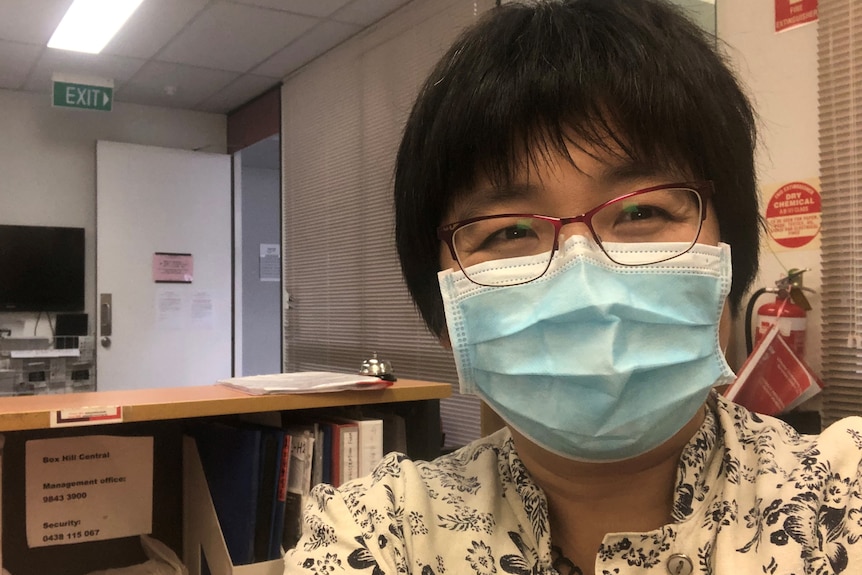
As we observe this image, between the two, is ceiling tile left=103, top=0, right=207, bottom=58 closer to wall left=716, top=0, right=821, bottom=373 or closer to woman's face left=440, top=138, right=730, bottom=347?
wall left=716, top=0, right=821, bottom=373

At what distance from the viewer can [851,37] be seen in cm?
161

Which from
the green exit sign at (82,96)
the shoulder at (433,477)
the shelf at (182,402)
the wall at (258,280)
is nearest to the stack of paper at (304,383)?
the shelf at (182,402)

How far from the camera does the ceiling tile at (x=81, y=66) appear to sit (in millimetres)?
3752

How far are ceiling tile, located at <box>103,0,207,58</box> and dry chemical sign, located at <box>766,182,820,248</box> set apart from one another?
2588mm

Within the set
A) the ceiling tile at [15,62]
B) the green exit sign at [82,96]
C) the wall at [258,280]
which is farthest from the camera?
the wall at [258,280]

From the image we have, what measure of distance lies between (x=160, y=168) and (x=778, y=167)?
388cm

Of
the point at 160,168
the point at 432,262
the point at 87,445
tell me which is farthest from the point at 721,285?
the point at 160,168

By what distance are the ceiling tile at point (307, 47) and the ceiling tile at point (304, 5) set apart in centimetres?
14

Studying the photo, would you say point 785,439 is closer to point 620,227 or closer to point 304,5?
point 620,227

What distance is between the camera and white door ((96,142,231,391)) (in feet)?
14.3

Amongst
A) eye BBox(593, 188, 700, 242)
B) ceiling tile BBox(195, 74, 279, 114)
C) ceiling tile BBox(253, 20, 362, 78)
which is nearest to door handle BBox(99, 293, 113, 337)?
ceiling tile BBox(195, 74, 279, 114)

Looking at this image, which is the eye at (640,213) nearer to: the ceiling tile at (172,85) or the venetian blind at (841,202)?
the venetian blind at (841,202)

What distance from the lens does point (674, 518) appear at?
676 mm

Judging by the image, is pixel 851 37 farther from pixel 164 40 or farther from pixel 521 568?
pixel 164 40
